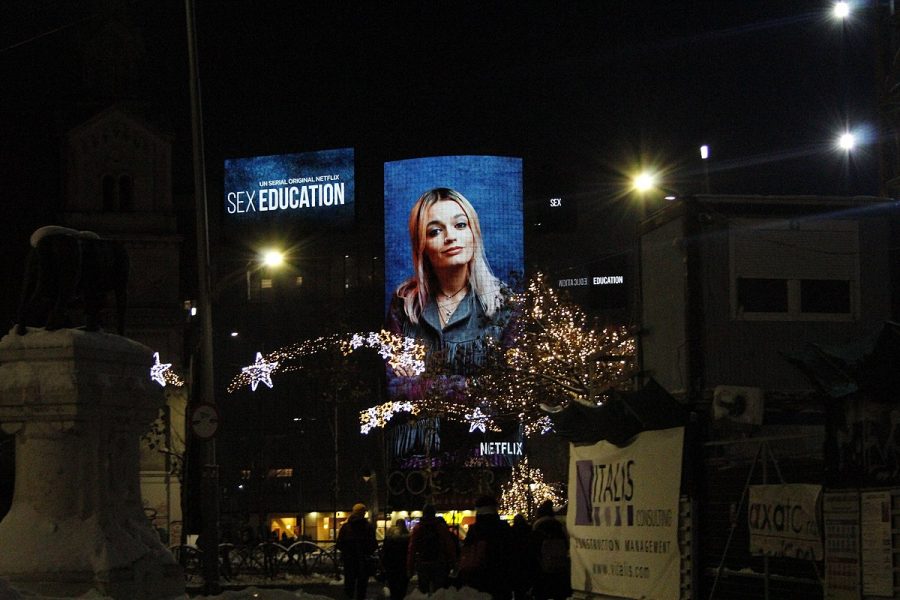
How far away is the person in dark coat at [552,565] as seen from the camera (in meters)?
18.0

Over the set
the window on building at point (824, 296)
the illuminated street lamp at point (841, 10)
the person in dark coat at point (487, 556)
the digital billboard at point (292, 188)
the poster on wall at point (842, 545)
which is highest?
the digital billboard at point (292, 188)

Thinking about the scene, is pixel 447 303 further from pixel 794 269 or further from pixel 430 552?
pixel 430 552

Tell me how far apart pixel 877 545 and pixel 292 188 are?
Answer: 2746 inches

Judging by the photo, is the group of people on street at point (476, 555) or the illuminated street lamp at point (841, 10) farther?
the illuminated street lamp at point (841, 10)

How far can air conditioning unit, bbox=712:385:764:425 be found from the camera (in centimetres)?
1656

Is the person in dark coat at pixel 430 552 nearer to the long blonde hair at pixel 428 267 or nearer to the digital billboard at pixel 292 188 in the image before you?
the long blonde hair at pixel 428 267

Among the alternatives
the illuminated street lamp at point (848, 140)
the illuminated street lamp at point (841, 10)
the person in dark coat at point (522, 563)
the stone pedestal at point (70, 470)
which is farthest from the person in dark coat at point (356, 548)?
the illuminated street lamp at point (848, 140)

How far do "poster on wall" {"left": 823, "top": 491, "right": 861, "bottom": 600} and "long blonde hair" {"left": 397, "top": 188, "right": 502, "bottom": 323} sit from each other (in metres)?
60.4

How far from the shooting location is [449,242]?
240 feet

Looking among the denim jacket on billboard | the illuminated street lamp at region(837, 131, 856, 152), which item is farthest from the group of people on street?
the denim jacket on billboard

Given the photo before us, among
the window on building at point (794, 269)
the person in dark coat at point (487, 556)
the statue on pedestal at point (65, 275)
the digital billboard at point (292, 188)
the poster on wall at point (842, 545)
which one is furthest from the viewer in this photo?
the digital billboard at point (292, 188)

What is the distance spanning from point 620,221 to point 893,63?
63.0 metres

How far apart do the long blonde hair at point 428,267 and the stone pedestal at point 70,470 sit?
5984cm

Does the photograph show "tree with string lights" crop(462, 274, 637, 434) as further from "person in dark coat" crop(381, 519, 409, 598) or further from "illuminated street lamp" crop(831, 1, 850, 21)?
"person in dark coat" crop(381, 519, 409, 598)
